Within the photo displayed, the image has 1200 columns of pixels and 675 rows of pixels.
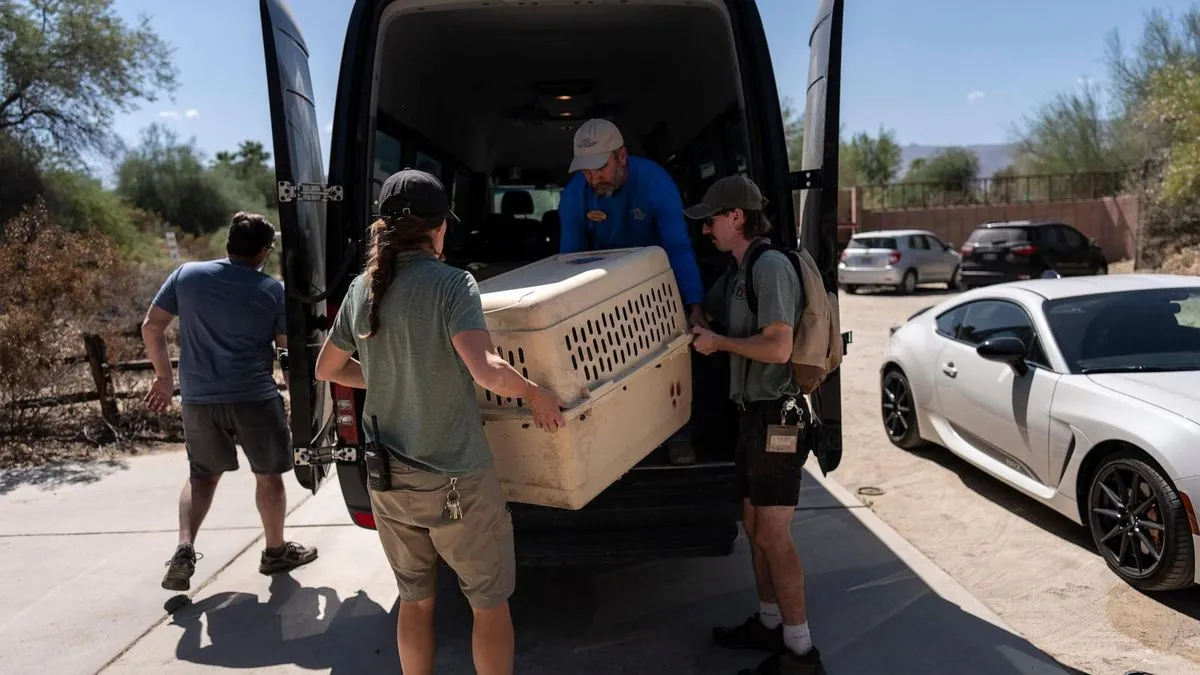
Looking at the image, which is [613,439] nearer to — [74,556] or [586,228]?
[586,228]

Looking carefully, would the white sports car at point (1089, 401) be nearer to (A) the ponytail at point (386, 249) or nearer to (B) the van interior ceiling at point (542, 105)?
(B) the van interior ceiling at point (542, 105)

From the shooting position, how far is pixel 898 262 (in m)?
18.3

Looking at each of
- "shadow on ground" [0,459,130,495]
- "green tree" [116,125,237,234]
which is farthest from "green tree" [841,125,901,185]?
"shadow on ground" [0,459,130,495]

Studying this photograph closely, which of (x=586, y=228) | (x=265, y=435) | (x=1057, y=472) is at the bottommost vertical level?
(x=1057, y=472)

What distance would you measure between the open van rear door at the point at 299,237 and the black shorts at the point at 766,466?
169 centimetres

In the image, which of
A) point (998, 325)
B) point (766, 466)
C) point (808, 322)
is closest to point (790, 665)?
point (766, 466)

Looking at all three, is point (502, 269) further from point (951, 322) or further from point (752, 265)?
point (951, 322)

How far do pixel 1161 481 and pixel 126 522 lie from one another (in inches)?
218

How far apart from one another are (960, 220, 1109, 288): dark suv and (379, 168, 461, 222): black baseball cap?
16204mm

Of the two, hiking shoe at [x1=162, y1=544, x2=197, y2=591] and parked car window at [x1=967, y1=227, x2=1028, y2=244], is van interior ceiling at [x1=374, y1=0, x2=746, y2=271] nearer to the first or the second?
hiking shoe at [x1=162, y1=544, x2=197, y2=591]

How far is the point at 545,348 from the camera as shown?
7.79 feet

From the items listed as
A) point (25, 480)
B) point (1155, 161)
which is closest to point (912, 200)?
point (1155, 161)

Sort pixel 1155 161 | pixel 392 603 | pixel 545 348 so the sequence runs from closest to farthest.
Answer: pixel 545 348, pixel 392 603, pixel 1155 161

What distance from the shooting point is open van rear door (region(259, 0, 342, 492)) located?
3145 millimetres
